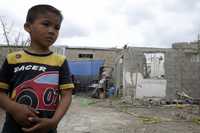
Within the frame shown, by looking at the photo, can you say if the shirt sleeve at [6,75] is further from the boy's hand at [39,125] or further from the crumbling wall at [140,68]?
the crumbling wall at [140,68]

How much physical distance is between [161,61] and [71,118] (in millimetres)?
8683

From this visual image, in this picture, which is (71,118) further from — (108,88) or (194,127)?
(108,88)

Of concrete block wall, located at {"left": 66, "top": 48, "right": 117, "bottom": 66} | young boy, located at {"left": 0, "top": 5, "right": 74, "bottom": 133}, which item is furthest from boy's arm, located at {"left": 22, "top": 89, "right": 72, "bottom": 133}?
concrete block wall, located at {"left": 66, "top": 48, "right": 117, "bottom": 66}

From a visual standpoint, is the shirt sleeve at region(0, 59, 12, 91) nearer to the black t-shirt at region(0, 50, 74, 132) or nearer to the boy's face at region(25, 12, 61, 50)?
the black t-shirt at region(0, 50, 74, 132)

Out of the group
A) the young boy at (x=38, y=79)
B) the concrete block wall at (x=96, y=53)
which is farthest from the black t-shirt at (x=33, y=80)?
the concrete block wall at (x=96, y=53)

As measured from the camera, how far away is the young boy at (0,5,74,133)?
1.98 metres

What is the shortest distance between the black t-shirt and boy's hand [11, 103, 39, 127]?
0.06 metres

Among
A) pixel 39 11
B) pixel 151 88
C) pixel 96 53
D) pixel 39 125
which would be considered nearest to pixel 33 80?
pixel 39 125

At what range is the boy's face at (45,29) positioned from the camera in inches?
81.0

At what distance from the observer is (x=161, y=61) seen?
17875 millimetres

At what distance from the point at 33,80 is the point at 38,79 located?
0.03 m

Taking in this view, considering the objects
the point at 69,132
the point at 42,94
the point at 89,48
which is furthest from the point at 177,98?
the point at 42,94

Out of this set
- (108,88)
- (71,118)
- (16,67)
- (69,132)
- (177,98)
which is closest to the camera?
(16,67)

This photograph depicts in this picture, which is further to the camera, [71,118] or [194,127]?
[71,118]
